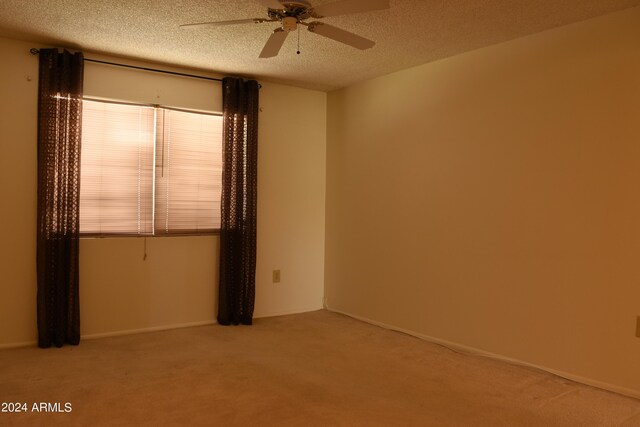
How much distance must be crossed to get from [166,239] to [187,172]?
0.62m

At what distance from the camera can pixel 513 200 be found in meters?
A: 3.53

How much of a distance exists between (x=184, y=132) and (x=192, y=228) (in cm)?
86

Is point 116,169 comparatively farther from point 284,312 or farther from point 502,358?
point 502,358

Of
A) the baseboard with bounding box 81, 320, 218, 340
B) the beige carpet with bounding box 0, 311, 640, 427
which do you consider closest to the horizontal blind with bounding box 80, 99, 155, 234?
the baseboard with bounding box 81, 320, 218, 340

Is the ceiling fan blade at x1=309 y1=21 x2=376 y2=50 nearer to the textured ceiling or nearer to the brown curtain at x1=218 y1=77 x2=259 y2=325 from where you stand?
the textured ceiling

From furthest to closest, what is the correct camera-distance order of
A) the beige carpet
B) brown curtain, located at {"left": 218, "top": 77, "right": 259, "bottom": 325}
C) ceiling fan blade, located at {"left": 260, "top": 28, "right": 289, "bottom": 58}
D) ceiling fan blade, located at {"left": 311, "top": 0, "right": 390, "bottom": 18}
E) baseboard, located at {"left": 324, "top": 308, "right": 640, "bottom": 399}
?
brown curtain, located at {"left": 218, "top": 77, "right": 259, "bottom": 325} → baseboard, located at {"left": 324, "top": 308, "right": 640, "bottom": 399} → ceiling fan blade, located at {"left": 260, "top": 28, "right": 289, "bottom": 58} → the beige carpet → ceiling fan blade, located at {"left": 311, "top": 0, "right": 390, "bottom": 18}

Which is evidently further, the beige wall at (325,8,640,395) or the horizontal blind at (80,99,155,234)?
the horizontal blind at (80,99,155,234)

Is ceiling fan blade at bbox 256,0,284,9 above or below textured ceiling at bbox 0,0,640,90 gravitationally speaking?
below

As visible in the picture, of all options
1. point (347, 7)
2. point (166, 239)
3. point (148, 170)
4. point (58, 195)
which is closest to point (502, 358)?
point (347, 7)

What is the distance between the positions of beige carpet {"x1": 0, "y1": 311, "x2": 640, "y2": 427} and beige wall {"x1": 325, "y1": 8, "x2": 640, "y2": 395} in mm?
297

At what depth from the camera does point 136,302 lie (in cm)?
425

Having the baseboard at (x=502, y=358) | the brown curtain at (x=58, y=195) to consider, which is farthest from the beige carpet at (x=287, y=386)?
the brown curtain at (x=58, y=195)

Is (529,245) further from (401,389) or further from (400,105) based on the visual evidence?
(400,105)

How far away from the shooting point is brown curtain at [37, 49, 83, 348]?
378 cm
